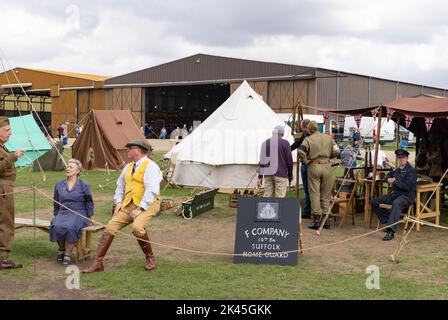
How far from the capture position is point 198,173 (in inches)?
521

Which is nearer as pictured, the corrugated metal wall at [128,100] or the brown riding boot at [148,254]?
the brown riding boot at [148,254]

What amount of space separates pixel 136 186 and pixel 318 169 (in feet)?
12.0

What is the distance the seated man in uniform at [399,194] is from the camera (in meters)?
8.09

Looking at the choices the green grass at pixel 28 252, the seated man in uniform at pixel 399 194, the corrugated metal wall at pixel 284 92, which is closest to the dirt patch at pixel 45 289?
the green grass at pixel 28 252

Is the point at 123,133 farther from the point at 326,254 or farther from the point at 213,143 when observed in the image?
the point at 326,254

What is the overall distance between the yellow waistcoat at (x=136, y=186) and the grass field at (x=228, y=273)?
804mm

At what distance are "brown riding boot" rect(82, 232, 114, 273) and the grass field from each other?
4.8 inches

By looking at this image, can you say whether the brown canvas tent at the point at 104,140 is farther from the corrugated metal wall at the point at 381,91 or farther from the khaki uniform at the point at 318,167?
the corrugated metal wall at the point at 381,91

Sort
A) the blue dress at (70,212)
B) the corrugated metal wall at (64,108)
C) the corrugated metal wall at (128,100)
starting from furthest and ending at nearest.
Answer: the corrugated metal wall at (64,108)
the corrugated metal wall at (128,100)
the blue dress at (70,212)

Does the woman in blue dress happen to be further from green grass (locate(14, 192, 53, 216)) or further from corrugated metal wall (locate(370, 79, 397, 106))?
corrugated metal wall (locate(370, 79, 397, 106))

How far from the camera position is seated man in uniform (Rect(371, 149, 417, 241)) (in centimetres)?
809

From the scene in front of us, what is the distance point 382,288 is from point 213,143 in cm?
807

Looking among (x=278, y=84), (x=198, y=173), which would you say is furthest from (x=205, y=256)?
(x=278, y=84)
